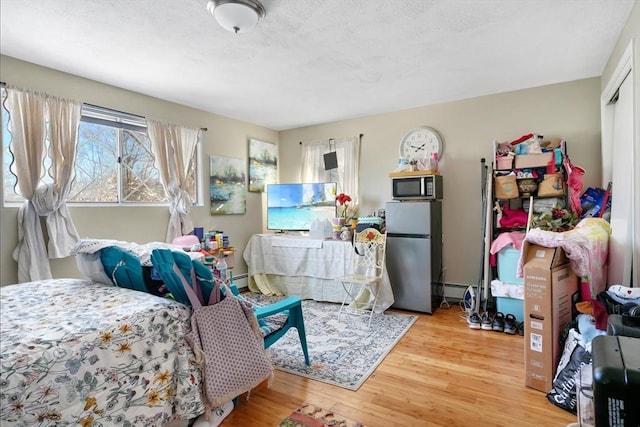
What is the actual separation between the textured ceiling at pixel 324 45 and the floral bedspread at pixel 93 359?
1.75 meters

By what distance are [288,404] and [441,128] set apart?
348cm

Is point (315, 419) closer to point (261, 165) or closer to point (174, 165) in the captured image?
point (174, 165)

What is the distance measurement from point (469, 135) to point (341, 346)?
2.85 meters

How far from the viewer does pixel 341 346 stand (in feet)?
9.16

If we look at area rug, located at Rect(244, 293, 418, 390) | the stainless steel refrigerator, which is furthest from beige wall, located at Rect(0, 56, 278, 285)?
the stainless steel refrigerator

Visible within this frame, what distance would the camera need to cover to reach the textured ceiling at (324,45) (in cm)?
207

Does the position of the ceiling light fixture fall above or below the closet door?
above

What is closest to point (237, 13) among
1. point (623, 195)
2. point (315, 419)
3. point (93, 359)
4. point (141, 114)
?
point (93, 359)

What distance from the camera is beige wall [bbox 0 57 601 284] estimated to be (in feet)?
9.89

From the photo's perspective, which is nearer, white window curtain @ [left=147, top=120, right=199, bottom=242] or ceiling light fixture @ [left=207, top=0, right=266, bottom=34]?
ceiling light fixture @ [left=207, top=0, right=266, bottom=34]

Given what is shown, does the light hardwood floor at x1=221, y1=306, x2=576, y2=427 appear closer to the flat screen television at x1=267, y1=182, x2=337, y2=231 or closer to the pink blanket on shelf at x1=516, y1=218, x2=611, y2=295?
the pink blanket on shelf at x1=516, y1=218, x2=611, y2=295

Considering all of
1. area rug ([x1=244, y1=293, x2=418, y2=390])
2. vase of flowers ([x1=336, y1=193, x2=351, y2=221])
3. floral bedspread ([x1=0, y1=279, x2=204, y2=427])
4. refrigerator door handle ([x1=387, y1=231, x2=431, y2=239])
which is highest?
vase of flowers ([x1=336, y1=193, x2=351, y2=221])

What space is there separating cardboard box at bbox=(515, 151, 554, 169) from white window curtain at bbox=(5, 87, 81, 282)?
14.0 ft

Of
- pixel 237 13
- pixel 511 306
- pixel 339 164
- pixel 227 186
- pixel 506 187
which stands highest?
pixel 237 13
